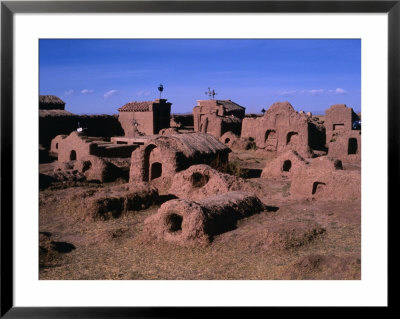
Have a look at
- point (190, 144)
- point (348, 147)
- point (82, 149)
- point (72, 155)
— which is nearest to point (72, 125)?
point (72, 155)

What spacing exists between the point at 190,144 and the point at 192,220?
23.6 feet

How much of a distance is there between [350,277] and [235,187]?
648cm

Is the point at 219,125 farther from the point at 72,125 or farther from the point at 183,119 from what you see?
the point at 72,125

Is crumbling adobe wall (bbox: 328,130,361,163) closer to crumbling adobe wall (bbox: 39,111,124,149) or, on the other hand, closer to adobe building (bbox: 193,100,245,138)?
adobe building (bbox: 193,100,245,138)

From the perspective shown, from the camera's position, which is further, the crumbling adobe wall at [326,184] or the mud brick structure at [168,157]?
the mud brick structure at [168,157]

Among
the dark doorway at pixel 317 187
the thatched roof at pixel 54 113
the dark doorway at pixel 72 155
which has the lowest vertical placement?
the dark doorway at pixel 317 187

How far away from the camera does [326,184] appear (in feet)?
42.9

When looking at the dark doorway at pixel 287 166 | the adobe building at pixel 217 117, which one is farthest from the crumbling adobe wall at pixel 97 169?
the adobe building at pixel 217 117

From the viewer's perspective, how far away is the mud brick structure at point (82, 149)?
2067 cm

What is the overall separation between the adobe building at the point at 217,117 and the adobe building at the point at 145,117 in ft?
9.35

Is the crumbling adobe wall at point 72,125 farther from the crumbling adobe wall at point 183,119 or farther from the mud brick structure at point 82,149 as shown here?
the crumbling adobe wall at point 183,119

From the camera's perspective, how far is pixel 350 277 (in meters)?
7.10

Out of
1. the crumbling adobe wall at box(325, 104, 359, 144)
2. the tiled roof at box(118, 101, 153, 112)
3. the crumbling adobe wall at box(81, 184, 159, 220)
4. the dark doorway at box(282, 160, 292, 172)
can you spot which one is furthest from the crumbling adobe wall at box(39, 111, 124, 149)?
the crumbling adobe wall at box(325, 104, 359, 144)

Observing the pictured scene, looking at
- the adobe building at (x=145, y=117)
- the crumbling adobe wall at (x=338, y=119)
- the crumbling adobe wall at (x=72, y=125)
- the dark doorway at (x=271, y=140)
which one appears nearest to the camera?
the dark doorway at (x=271, y=140)
